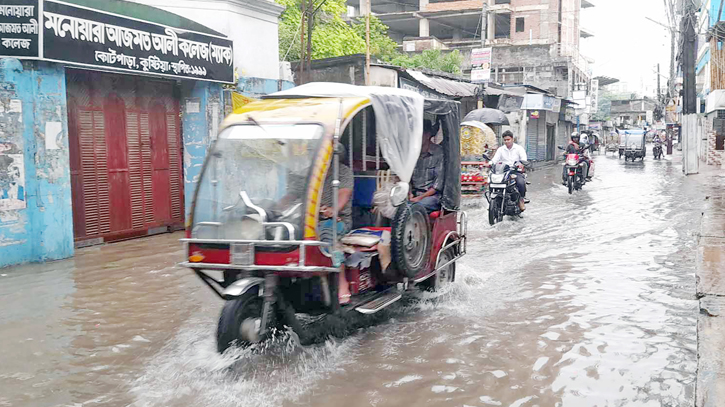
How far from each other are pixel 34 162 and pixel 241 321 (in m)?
5.66

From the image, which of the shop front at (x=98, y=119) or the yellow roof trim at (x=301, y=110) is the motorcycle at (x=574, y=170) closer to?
the shop front at (x=98, y=119)

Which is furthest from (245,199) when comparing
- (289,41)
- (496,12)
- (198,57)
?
(496,12)

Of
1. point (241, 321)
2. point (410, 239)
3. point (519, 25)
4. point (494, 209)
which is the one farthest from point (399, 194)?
point (519, 25)

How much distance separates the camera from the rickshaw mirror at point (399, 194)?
5809 millimetres

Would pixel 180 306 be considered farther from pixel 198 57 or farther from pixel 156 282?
pixel 198 57

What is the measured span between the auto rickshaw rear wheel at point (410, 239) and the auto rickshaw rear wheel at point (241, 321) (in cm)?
134

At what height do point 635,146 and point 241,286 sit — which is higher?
point 635,146

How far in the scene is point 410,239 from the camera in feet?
19.8

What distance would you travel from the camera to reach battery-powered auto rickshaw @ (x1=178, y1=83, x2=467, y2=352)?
4848 mm

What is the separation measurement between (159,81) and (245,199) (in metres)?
7.16

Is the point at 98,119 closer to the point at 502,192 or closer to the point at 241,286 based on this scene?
the point at 241,286

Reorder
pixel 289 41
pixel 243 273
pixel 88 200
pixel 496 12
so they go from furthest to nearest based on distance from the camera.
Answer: pixel 496 12, pixel 289 41, pixel 88 200, pixel 243 273

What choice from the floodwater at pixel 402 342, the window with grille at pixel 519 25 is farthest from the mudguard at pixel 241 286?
the window with grille at pixel 519 25

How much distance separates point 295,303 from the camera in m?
5.35
